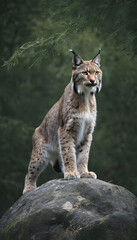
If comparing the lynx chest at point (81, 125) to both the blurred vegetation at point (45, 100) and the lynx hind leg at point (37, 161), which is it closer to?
the lynx hind leg at point (37, 161)

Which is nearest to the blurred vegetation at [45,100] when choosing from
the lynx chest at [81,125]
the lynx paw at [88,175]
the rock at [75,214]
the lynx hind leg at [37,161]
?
the lynx hind leg at [37,161]

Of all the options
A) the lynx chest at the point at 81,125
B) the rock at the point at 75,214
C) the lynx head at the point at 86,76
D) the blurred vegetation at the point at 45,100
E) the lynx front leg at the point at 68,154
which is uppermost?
the blurred vegetation at the point at 45,100

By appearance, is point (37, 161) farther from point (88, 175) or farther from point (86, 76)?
point (86, 76)

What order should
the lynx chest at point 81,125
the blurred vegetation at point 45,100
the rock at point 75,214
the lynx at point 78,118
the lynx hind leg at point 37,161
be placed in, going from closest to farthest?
the rock at point 75,214 < the lynx at point 78,118 < the lynx chest at point 81,125 < the lynx hind leg at point 37,161 < the blurred vegetation at point 45,100

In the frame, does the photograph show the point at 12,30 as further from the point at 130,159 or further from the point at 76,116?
the point at 76,116

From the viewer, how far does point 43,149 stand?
9.84 metres

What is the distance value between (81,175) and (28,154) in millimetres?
13050

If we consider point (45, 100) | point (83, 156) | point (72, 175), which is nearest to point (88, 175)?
point (72, 175)

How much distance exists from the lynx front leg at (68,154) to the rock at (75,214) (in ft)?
0.97

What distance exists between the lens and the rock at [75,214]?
25.6 ft

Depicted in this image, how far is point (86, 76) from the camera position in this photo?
357 inches

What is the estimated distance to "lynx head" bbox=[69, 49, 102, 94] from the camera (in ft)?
29.6

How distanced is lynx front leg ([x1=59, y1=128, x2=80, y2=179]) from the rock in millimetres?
297

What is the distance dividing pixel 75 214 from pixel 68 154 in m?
1.42
